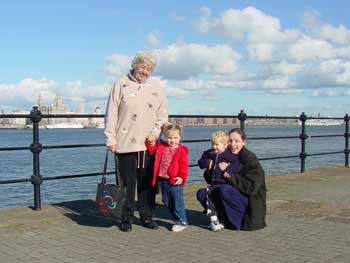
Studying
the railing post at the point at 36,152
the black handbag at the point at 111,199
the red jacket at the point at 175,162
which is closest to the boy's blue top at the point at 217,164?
the red jacket at the point at 175,162

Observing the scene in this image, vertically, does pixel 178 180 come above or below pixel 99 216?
above

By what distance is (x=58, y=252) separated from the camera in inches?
186

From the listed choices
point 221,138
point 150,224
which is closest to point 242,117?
point 221,138

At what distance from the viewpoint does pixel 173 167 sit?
18.6 feet

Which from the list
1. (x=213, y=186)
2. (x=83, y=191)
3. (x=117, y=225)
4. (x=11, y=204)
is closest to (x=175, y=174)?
(x=213, y=186)

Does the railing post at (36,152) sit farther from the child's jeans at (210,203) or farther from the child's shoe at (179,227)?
the child's jeans at (210,203)

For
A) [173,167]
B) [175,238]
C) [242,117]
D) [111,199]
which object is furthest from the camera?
[242,117]

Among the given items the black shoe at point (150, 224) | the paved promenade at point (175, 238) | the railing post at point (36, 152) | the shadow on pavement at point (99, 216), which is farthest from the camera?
the railing post at point (36, 152)

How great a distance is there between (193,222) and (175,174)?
2.34 ft

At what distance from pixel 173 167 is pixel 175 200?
0.36 metres

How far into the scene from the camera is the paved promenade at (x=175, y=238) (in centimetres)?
457

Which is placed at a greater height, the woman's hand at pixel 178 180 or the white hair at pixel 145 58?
the white hair at pixel 145 58

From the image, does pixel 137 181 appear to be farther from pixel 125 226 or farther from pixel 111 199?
pixel 125 226

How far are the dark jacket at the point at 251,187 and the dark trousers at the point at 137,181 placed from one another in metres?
0.89
